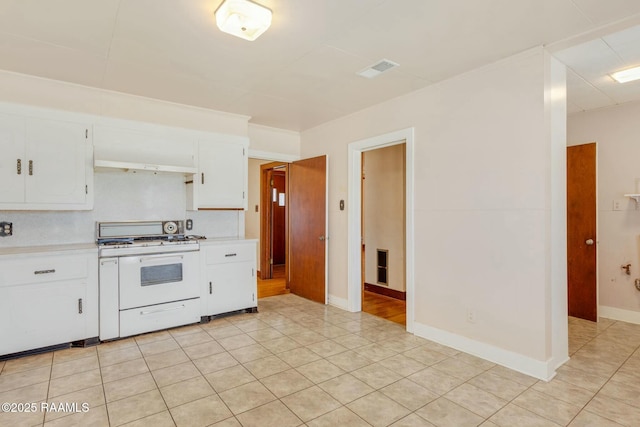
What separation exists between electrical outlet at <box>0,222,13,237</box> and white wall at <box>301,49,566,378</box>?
3837 millimetres

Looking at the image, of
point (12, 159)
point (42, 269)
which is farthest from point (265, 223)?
point (12, 159)

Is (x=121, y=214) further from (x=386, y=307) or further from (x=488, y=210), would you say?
(x=488, y=210)

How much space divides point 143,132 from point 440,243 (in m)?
3.23

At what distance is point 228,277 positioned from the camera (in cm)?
396

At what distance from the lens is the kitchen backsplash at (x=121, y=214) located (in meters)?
3.26

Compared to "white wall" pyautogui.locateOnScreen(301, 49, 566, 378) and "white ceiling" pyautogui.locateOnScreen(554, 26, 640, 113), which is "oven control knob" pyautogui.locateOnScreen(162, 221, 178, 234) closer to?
"white wall" pyautogui.locateOnScreen(301, 49, 566, 378)

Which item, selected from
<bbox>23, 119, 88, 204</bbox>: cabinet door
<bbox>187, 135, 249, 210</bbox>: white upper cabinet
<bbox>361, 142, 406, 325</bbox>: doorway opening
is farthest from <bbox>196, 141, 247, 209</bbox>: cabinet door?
<bbox>361, 142, 406, 325</bbox>: doorway opening

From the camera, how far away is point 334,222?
15.0 ft

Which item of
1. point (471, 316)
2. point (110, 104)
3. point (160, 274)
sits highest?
point (110, 104)

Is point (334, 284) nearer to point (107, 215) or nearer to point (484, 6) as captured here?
point (107, 215)

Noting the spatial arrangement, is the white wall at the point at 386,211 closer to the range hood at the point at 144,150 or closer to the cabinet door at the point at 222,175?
the cabinet door at the point at 222,175

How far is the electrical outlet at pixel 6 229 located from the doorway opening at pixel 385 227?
3.86 metres

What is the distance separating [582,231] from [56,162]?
216 inches

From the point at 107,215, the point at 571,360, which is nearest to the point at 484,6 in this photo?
the point at 571,360
